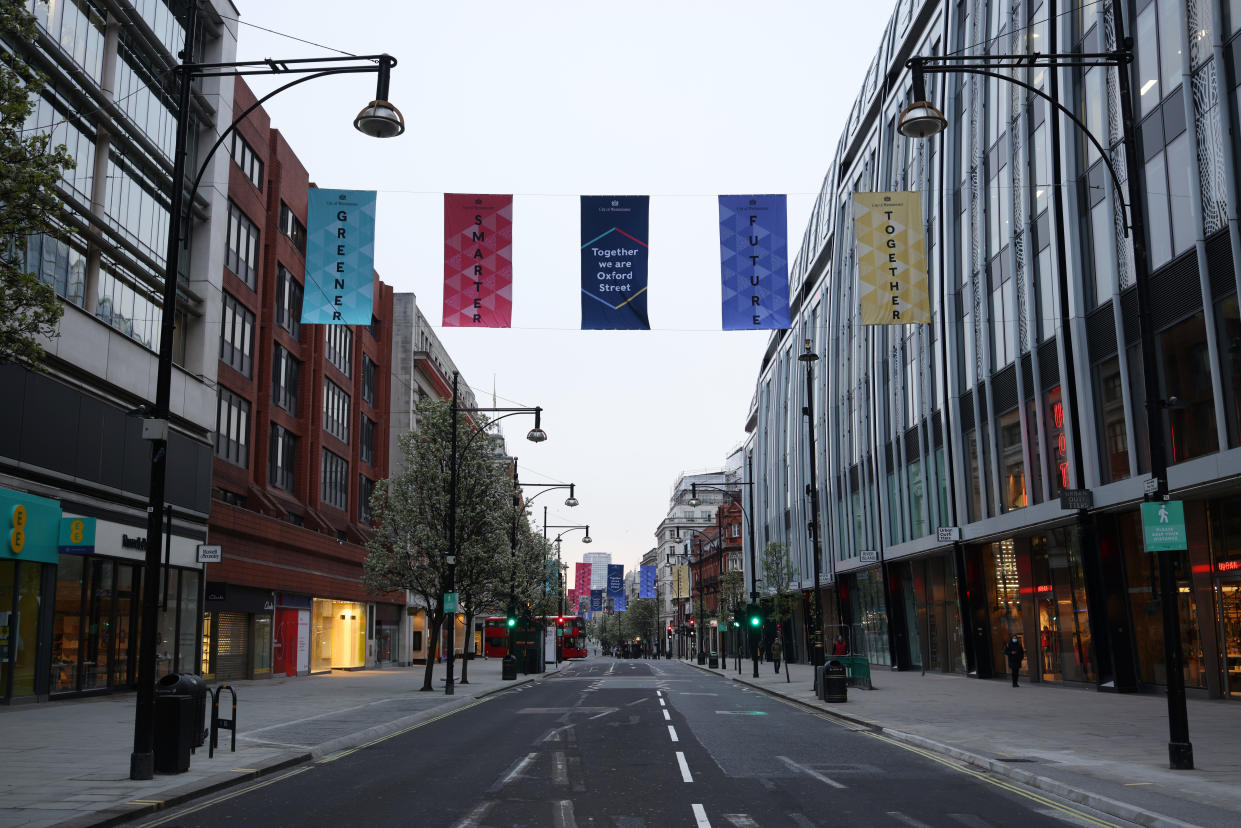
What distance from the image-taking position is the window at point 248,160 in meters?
42.9

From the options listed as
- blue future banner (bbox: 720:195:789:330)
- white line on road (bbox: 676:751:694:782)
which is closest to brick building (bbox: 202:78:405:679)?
blue future banner (bbox: 720:195:789:330)

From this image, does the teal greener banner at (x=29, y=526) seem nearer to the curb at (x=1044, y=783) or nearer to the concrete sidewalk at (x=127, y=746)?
the concrete sidewalk at (x=127, y=746)

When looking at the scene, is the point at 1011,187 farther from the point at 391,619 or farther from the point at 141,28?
the point at 391,619

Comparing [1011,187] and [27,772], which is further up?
[1011,187]

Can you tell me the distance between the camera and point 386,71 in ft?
48.4

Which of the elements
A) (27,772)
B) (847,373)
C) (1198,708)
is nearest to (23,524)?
(27,772)

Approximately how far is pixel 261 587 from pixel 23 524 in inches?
767

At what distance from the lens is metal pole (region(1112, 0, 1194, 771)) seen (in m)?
13.1

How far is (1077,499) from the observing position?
28000mm

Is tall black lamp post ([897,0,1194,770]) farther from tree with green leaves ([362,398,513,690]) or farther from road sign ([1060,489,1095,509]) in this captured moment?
tree with green leaves ([362,398,513,690])

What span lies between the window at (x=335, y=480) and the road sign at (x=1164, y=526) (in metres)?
48.4

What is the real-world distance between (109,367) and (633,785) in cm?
2328

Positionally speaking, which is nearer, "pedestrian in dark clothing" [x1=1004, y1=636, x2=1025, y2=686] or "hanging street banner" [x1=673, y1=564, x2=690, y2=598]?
"pedestrian in dark clothing" [x1=1004, y1=636, x2=1025, y2=686]

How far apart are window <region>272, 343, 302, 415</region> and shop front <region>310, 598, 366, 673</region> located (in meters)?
11.0
